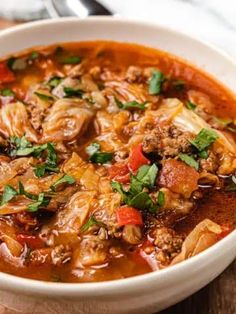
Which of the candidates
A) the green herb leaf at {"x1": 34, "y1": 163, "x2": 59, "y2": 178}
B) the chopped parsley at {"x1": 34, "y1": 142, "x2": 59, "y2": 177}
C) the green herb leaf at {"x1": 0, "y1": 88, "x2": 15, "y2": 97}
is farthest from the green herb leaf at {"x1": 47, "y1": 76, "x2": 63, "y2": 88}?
the green herb leaf at {"x1": 34, "y1": 163, "x2": 59, "y2": 178}

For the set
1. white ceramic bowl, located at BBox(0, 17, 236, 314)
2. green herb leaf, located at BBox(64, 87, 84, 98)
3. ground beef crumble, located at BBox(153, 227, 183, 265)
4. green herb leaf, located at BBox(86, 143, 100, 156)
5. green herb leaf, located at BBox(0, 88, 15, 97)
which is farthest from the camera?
green herb leaf, located at BBox(0, 88, 15, 97)

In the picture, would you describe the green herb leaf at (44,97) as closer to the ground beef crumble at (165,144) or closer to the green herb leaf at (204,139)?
the ground beef crumble at (165,144)

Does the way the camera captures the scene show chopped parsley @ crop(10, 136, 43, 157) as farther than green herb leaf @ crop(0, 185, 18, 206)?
Yes

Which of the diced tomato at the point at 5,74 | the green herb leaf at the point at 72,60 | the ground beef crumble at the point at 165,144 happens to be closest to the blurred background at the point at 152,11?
the green herb leaf at the point at 72,60

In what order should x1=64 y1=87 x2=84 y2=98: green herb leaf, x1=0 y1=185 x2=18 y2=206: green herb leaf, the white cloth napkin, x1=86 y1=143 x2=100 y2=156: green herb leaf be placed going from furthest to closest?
the white cloth napkin
x1=64 y1=87 x2=84 y2=98: green herb leaf
x1=86 y1=143 x2=100 y2=156: green herb leaf
x1=0 y1=185 x2=18 y2=206: green herb leaf

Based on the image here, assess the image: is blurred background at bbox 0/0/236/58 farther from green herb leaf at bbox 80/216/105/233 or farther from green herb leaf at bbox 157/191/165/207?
green herb leaf at bbox 80/216/105/233

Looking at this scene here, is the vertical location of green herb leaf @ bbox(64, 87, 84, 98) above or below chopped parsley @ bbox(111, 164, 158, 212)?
below

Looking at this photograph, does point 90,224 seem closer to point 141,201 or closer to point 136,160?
point 141,201
